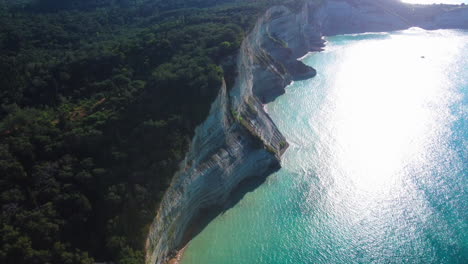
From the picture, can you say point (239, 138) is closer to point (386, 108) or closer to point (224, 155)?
point (224, 155)

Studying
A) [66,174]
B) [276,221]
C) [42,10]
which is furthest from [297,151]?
[42,10]

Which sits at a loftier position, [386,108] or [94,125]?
[94,125]

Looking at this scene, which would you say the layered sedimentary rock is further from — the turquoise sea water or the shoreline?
the turquoise sea water

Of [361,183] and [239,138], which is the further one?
[239,138]

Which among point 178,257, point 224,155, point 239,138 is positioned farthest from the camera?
point 239,138

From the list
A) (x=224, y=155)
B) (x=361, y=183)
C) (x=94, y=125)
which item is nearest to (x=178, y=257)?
(x=224, y=155)

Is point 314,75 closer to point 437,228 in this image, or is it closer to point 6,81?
point 437,228
